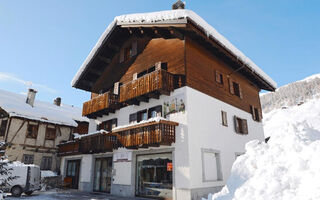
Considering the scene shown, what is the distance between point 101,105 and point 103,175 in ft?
18.4

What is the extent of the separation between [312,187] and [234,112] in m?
9.48

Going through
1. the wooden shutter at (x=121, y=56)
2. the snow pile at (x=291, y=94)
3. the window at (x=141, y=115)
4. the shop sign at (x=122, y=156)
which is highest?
the snow pile at (x=291, y=94)

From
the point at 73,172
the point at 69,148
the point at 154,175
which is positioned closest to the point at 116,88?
the point at 154,175

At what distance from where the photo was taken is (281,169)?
894 cm

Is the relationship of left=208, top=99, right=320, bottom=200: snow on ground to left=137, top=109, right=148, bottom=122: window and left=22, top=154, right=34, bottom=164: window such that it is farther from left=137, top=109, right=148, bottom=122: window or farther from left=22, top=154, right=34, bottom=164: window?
left=22, top=154, right=34, bottom=164: window

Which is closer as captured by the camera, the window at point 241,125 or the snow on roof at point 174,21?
the snow on roof at point 174,21

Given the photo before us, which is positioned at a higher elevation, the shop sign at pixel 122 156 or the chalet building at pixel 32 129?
the chalet building at pixel 32 129

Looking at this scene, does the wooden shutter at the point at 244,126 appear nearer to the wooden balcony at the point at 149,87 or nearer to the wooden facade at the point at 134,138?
the wooden facade at the point at 134,138

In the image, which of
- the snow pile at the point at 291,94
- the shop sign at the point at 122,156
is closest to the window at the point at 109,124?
the shop sign at the point at 122,156

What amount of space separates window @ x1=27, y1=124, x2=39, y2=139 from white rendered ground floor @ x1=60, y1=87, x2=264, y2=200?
11.9 metres

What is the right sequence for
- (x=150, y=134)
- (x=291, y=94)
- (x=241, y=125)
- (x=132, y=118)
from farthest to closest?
(x=291, y=94) < (x=241, y=125) < (x=132, y=118) < (x=150, y=134)

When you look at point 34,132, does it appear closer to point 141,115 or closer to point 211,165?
point 141,115

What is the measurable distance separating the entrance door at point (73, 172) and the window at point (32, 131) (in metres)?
6.24

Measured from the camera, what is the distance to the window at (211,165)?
12195mm
